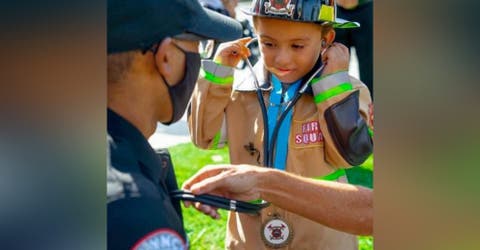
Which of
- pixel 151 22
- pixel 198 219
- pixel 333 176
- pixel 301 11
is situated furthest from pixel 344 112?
pixel 198 219

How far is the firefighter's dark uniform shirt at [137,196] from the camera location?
7.70 ft

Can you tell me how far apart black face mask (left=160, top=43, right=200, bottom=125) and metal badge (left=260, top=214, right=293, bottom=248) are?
59 centimetres

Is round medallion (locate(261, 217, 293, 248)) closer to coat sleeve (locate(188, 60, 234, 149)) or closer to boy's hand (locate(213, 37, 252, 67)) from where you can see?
coat sleeve (locate(188, 60, 234, 149))

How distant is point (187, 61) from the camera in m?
2.58

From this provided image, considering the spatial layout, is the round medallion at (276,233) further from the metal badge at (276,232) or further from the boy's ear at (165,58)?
the boy's ear at (165,58)

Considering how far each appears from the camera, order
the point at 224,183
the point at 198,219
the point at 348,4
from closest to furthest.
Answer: the point at 224,183, the point at 348,4, the point at 198,219

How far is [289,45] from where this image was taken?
2.96 meters

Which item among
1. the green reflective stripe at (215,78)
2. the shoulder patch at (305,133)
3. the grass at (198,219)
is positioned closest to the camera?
the shoulder patch at (305,133)

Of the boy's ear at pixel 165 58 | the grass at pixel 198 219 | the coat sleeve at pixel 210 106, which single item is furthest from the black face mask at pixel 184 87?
the grass at pixel 198 219

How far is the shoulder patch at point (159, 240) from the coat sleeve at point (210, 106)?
2.74ft

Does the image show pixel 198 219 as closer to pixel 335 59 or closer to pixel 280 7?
pixel 335 59

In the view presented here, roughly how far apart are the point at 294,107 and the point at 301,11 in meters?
0.32
